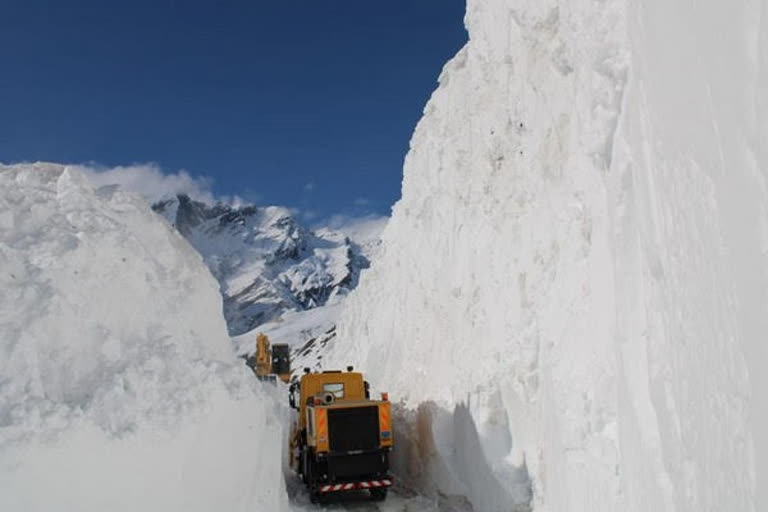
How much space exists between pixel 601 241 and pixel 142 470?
17.9ft

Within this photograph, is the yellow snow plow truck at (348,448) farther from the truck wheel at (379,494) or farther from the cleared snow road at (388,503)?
the cleared snow road at (388,503)

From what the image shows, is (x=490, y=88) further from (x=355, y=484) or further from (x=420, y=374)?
(x=355, y=484)

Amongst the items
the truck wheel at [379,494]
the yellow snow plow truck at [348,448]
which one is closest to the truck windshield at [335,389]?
the yellow snow plow truck at [348,448]

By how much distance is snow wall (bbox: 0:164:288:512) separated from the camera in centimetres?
589

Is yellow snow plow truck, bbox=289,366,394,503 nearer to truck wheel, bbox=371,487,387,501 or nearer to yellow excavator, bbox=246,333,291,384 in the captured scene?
truck wheel, bbox=371,487,387,501

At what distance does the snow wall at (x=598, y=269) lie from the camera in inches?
144

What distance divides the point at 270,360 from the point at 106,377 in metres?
16.4

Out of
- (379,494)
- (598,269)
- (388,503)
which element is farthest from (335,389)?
(598,269)

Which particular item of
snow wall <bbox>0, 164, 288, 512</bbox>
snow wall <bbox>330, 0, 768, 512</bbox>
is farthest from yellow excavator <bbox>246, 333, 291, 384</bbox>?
snow wall <bbox>0, 164, 288, 512</bbox>

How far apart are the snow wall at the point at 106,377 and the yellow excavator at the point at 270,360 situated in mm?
13109

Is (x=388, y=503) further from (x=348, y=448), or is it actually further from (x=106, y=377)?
(x=106, y=377)

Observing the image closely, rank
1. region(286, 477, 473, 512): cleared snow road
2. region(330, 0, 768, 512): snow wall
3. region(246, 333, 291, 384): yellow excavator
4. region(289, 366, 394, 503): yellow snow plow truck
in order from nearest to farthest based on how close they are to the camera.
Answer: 1. region(330, 0, 768, 512): snow wall
2. region(286, 477, 473, 512): cleared snow road
3. region(289, 366, 394, 503): yellow snow plow truck
4. region(246, 333, 291, 384): yellow excavator

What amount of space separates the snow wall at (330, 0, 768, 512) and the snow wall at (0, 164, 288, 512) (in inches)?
157

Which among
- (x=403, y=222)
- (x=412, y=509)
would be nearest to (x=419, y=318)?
(x=403, y=222)
